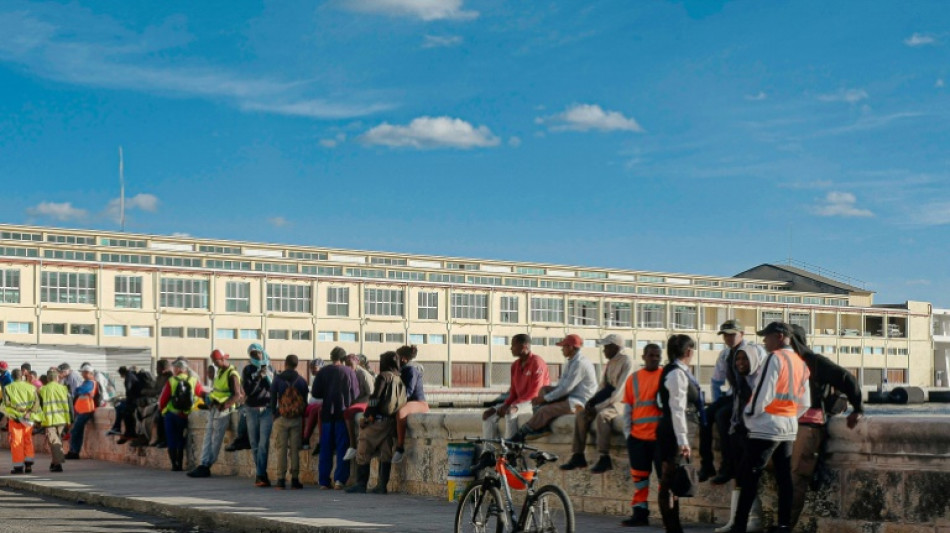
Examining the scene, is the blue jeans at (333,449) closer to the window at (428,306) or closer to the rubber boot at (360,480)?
the rubber boot at (360,480)

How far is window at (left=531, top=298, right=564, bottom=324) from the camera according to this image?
97625 millimetres

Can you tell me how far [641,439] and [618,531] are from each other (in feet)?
2.73

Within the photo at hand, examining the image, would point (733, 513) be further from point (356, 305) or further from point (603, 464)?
point (356, 305)

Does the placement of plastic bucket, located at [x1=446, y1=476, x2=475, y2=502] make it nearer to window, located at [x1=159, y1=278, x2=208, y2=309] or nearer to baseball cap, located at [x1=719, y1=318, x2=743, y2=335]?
baseball cap, located at [x1=719, y1=318, x2=743, y2=335]

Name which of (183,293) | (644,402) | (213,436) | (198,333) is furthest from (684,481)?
(183,293)

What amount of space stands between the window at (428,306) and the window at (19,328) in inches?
1099

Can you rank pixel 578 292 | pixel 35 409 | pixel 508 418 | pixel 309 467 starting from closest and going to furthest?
pixel 508 418, pixel 309 467, pixel 35 409, pixel 578 292

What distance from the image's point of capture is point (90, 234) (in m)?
84.9

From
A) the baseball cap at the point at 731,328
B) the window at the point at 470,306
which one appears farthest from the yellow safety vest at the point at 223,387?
the window at the point at 470,306

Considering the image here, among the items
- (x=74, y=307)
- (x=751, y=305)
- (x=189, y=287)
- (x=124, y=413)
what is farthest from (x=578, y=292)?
(x=124, y=413)

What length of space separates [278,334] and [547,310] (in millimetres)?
23168

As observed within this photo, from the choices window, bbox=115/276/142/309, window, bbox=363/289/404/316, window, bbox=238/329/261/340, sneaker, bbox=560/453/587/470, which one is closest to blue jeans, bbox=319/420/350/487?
sneaker, bbox=560/453/587/470

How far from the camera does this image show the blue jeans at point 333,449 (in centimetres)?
1586

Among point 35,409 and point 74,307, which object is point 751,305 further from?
point 35,409
